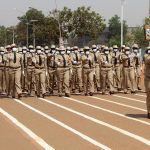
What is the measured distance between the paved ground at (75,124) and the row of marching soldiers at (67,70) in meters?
1.94

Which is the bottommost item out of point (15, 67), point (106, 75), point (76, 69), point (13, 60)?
A: point (106, 75)

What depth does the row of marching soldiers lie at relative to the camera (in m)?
20.8

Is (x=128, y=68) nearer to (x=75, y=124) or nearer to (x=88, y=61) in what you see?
(x=88, y=61)

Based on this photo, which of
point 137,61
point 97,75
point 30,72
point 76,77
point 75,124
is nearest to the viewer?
point 75,124

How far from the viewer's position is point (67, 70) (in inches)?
842

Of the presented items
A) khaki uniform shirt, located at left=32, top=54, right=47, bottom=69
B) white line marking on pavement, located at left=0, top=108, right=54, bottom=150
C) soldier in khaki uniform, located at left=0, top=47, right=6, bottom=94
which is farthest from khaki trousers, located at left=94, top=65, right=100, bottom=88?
white line marking on pavement, located at left=0, top=108, right=54, bottom=150

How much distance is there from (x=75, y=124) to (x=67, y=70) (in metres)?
8.62

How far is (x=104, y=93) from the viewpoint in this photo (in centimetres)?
2167

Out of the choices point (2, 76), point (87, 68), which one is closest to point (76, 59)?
point (87, 68)

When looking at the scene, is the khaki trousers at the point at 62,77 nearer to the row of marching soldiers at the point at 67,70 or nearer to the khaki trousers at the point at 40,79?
the row of marching soldiers at the point at 67,70

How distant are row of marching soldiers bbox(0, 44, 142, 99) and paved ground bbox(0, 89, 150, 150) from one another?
194 centimetres

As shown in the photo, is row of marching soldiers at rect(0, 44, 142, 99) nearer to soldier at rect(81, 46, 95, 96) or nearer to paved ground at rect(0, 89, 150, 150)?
soldier at rect(81, 46, 95, 96)

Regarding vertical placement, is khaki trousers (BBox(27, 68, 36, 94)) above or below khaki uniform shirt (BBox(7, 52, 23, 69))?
below

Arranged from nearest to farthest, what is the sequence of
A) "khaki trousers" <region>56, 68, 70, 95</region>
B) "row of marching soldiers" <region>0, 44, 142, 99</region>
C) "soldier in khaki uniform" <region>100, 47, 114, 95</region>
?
"row of marching soldiers" <region>0, 44, 142, 99</region>
"khaki trousers" <region>56, 68, 70, 95</region>
"soldier in khaki uniform" <region>100, 47, 114, 95</region>
